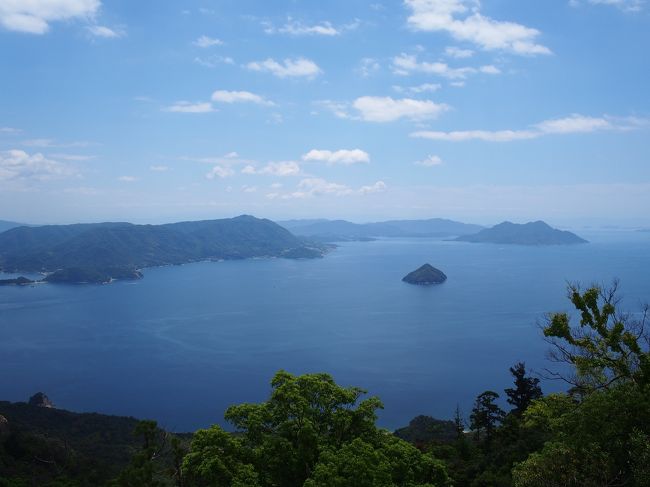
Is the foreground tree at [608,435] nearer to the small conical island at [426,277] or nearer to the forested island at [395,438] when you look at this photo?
the forested island at [395,438]

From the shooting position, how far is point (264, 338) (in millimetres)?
86625

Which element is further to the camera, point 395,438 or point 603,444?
point 395,438

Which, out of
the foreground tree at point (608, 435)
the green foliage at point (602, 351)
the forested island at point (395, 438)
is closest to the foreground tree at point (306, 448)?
the forested island at point (395, 438)

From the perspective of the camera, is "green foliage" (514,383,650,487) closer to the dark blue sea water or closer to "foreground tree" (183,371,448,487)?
"foreground tree" (183,371,448,487)

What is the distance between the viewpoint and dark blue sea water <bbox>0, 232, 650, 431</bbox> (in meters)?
61.0

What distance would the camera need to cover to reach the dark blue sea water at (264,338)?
61.0m

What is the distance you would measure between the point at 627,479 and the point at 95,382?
230 feet

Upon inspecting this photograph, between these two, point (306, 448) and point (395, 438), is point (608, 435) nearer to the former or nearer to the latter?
point (395, 438)

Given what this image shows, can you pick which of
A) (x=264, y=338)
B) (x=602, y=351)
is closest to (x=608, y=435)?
(x=602, y=351)

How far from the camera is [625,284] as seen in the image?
12281 centimetres

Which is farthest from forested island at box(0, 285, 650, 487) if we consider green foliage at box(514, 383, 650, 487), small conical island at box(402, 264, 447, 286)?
A: small conical island at box(402, 264, 447, 286)

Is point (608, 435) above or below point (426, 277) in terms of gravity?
above

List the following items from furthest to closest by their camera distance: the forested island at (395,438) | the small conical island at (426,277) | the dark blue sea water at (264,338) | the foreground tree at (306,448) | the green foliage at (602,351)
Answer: the small conical island at (426,277)
the dark blue sea water at (264,338)
the green foliage at (602,351)
the foreground tree at (306,448)
the forested island at (395,438)

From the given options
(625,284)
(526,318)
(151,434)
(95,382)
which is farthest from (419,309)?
(151,434)
